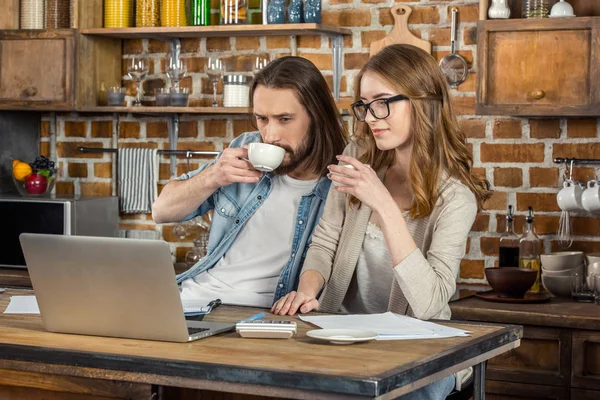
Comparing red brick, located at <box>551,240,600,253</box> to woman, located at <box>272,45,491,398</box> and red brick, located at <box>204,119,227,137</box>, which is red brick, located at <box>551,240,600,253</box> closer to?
woman, located at <box>272,45,491,398</box>

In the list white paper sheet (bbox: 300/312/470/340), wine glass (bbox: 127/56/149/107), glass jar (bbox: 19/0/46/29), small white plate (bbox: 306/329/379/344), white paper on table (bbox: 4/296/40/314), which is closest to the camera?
small white plate (bbox: 306/329/379/344)

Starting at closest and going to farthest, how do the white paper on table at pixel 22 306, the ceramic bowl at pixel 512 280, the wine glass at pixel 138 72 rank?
the white paper on table at pixel 22 306 < the ceramic bowl at pixel 512 280 < the wine glass at pixel 138 72

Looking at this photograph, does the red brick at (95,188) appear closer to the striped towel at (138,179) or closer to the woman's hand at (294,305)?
the striped towel at (138,179)

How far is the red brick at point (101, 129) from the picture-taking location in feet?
13.9

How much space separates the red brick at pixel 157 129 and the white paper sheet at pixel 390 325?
222 cm

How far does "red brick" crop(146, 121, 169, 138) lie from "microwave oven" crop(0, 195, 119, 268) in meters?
0.39

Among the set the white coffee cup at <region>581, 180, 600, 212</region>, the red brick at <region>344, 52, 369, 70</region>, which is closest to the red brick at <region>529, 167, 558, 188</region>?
the white coffee cup at <region>581, 180, 600, 212</region>

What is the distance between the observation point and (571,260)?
326 cm

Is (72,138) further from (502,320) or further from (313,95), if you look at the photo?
(502,320)

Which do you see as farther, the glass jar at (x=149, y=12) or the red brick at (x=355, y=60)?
the glass jar at (x=149, y=12)

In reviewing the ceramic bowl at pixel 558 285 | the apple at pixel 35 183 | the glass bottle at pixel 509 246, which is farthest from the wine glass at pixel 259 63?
the ceramic bowl at pixel 558 285

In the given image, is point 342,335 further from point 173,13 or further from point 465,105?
point 173,13

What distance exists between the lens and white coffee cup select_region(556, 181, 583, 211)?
331 centimetres

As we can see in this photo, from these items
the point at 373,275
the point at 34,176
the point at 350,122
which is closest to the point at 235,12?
the point at 350,122
